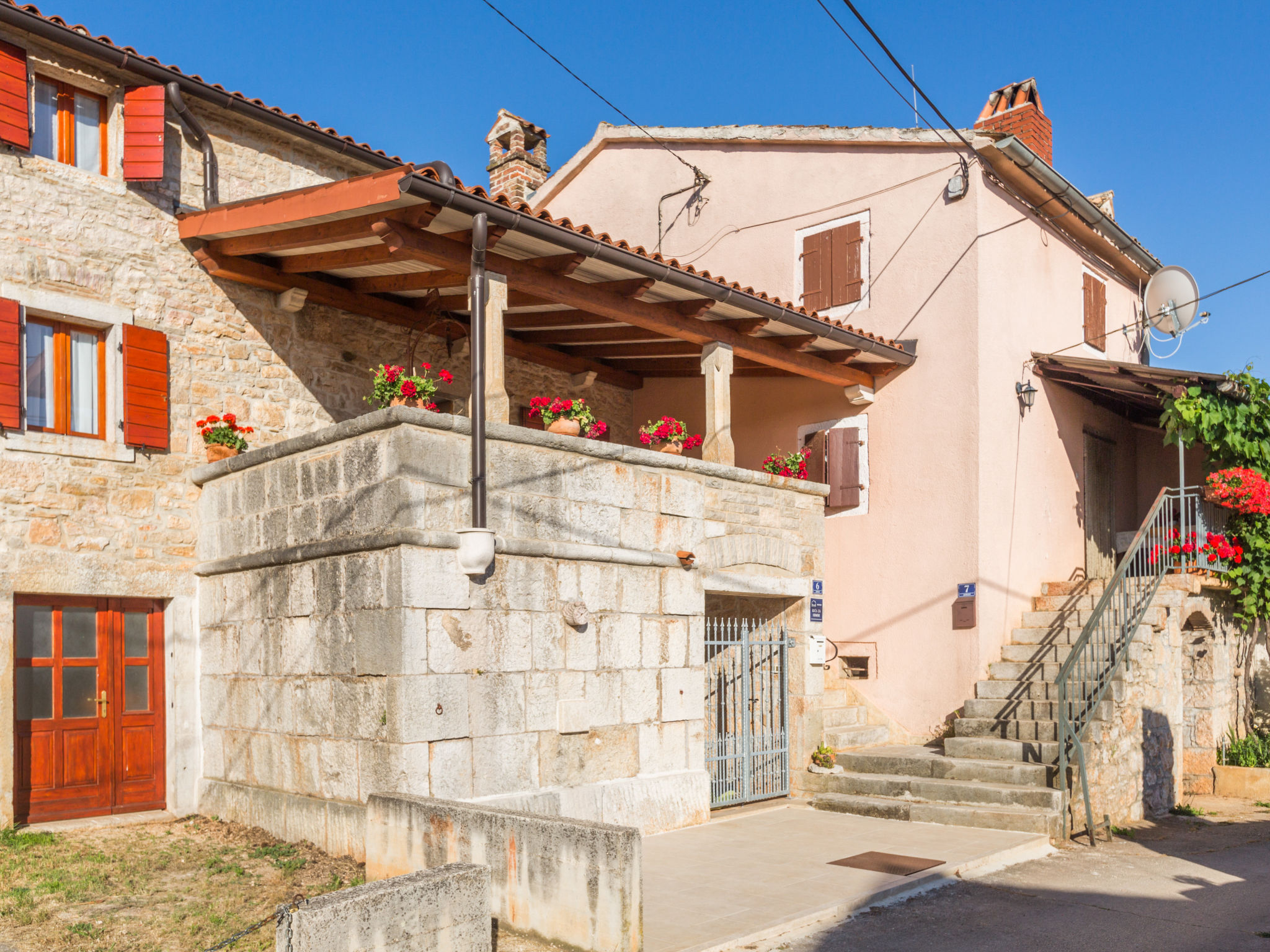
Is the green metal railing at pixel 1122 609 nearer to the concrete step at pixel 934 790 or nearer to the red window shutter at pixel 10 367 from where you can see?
the concrete step at pixel 934 790

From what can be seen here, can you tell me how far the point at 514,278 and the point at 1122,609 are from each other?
594 cm

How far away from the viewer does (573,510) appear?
25.1 feet

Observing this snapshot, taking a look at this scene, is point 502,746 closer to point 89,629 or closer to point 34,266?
point 89,629

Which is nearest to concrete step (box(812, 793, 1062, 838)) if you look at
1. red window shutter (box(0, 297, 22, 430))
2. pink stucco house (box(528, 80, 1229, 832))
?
pink stucco house (box(528, 80, 1229, 832))

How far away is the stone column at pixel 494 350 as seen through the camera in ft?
24.3

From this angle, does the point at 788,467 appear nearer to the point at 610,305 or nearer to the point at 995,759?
the point at 610,305

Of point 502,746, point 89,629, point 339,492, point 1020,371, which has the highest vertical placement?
point 1020,371

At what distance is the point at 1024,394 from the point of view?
441 inches

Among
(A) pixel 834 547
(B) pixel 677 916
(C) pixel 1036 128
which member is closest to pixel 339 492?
(B) pixel 677 916

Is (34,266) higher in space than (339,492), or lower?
higher

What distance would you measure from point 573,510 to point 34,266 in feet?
14.0

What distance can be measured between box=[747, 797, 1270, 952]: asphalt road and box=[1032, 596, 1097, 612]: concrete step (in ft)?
10.1

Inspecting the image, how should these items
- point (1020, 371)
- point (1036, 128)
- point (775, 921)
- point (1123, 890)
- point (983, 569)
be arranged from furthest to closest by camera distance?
1. point (1036, 128)
2. point (1020, 371)
3. point (983, 569)
4. point (1123, 890)
5. point (775, 921)

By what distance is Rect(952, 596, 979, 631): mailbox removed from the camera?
10320 millimetres
